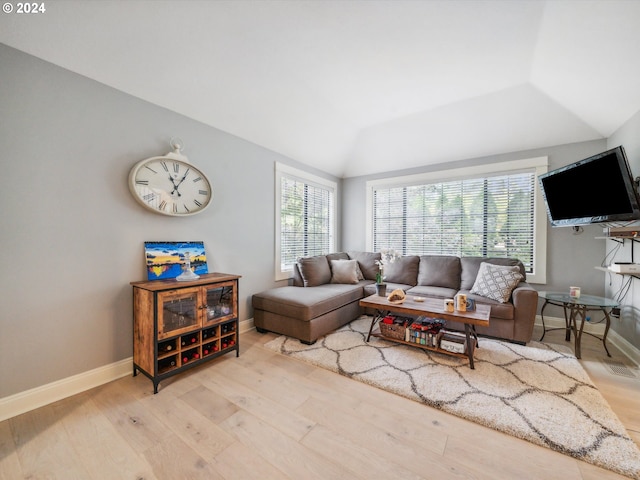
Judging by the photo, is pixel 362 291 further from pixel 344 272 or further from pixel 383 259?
pixel 383 259

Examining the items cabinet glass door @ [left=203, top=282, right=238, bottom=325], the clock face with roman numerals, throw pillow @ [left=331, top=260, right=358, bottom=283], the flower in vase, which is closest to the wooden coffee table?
the flower in vase

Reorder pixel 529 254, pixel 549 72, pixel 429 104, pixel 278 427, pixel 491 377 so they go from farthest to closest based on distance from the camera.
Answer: pixel 529 254 < pixel 429 104 < pixel 549 72 < pixel 491 377 < pixel 278 427

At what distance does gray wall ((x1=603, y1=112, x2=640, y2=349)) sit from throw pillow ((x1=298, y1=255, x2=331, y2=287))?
10.3 feet

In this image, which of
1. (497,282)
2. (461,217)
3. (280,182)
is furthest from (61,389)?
(461,217)

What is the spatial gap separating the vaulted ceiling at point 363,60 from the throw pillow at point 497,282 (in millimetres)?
1775

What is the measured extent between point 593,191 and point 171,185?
413cm

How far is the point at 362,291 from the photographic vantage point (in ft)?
12.0

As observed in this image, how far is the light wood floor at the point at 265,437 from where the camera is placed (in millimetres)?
1268

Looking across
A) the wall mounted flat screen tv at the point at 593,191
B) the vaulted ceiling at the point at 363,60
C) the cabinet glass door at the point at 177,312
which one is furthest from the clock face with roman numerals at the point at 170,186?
the wall mounted flat screen tv at the point at 593,191

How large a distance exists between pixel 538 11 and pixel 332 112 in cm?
212

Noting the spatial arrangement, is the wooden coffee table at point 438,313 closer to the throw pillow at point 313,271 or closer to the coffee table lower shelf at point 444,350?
the coffee table lower shelf at point 444,350

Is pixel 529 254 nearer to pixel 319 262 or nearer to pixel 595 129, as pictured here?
pixel 595 129

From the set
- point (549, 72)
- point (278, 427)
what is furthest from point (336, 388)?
point (549, 72)

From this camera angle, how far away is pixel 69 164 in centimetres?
188
